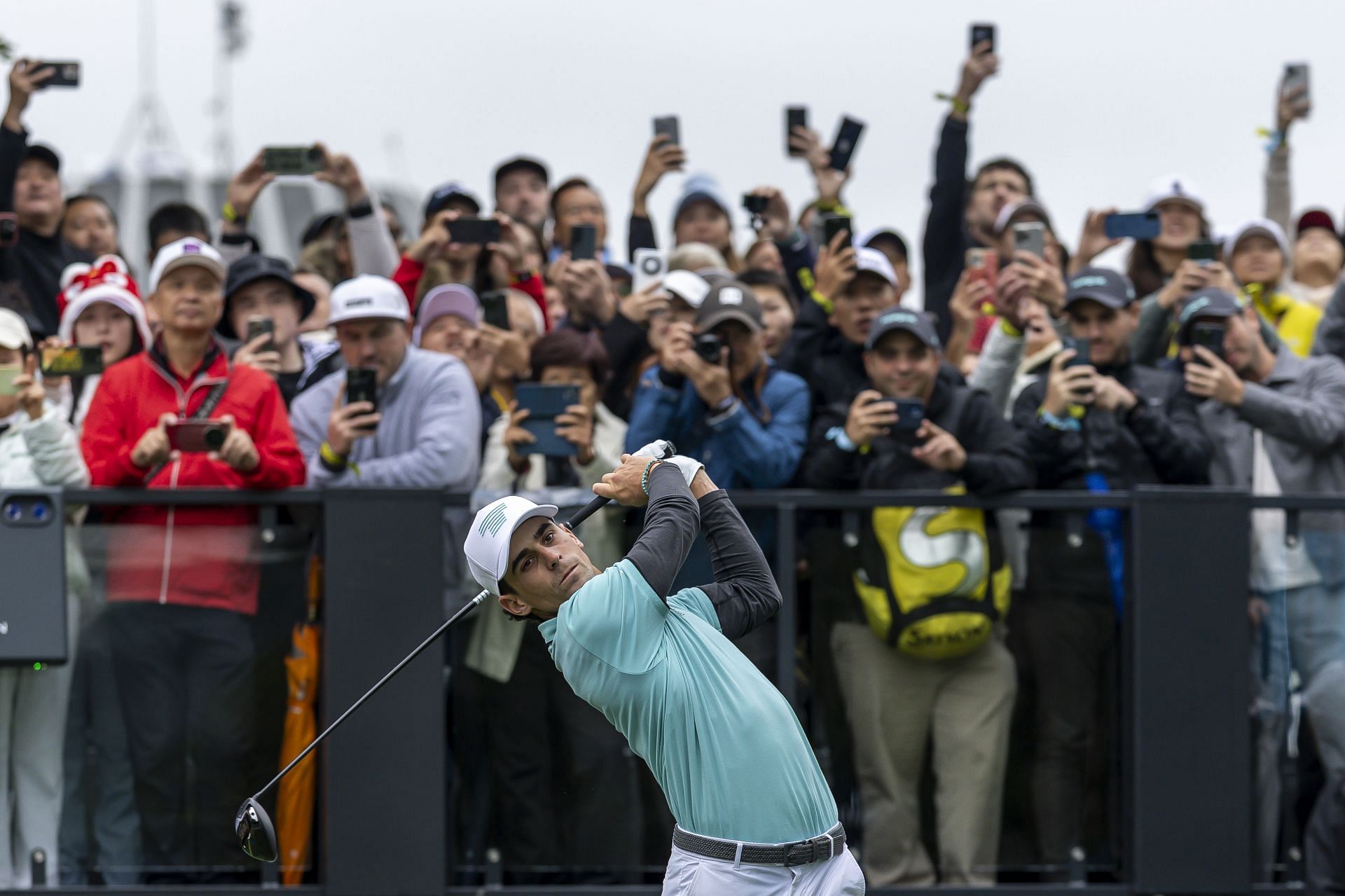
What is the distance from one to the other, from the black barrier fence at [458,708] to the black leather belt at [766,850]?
2.26 m

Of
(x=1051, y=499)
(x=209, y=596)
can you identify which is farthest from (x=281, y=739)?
(x=1051, y=499)

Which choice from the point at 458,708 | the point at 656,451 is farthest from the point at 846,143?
the point at 656,451

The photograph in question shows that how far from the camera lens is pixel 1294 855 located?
298 inches

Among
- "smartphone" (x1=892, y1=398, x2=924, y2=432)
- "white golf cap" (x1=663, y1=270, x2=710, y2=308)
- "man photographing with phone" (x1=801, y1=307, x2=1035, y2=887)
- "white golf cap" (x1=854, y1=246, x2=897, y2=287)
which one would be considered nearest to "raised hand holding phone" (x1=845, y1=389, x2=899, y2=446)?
"smartphone" (x1=892, y1=398, x2=924, y2=432)

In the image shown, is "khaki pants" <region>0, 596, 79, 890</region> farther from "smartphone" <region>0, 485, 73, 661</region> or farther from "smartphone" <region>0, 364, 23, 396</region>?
"smartphone" <region>0, 364, 23, 396</region>

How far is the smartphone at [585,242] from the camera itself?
8.55 meters

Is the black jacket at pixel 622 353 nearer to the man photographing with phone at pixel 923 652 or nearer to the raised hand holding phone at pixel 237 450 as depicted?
the man photographing with phone at pixel 923 652

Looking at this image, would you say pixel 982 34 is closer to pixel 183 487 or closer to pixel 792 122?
pixel 792 122

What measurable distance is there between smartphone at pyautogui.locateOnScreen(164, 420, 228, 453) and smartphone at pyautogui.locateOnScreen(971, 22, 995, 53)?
4.61m

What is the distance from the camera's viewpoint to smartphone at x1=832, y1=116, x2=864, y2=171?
362 inches

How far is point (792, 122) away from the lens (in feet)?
30.8

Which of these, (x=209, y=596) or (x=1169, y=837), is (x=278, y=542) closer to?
(x=209, y=596)

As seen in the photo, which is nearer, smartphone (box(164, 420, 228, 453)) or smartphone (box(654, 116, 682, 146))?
smartphone (box(164, 420, 228, 453))

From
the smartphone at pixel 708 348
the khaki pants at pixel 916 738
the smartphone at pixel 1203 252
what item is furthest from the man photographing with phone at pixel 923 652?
the smartphone at pixel 1203 252
